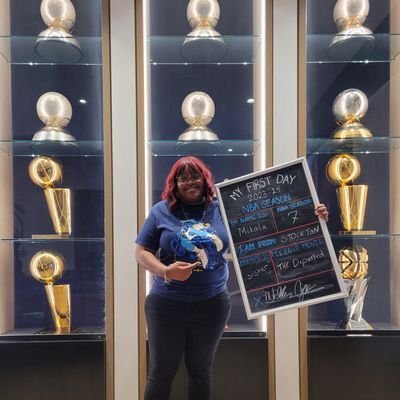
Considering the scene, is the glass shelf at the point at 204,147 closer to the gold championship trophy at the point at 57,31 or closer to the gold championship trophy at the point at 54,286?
the gold championship trophy at the point at 57,31

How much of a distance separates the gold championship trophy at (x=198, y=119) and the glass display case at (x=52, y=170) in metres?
0.43

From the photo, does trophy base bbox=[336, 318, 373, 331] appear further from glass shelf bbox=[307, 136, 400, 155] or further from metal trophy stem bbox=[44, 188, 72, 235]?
metal trophy stem bbox=[44, 188, 72, 235]

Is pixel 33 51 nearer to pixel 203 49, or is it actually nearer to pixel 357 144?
pixel 203 49

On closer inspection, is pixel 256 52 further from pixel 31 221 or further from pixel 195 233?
pixel 31 221

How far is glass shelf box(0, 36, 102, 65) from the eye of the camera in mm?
1961

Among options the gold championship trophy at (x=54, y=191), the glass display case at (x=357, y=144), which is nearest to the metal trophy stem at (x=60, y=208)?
the gold championship trophy at (x=54, y=191)

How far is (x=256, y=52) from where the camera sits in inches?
79.2

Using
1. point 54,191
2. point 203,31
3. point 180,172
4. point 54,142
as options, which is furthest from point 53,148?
point 203,31

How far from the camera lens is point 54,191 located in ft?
6.44

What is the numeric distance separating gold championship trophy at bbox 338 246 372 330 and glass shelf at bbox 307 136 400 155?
1.69ft

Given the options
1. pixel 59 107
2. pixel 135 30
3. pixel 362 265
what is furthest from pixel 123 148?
pixel 362 265

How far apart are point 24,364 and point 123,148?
43.7 inches

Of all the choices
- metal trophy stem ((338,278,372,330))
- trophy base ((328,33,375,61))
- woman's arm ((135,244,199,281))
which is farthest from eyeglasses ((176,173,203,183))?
trophy base ((328,33,375,61))

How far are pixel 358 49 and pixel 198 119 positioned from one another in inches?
35.7
